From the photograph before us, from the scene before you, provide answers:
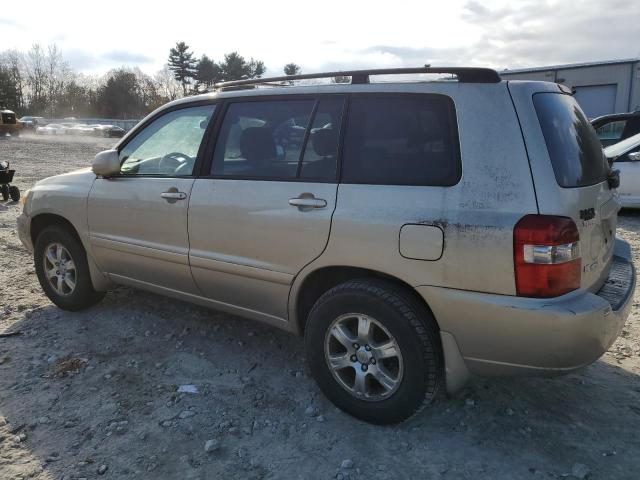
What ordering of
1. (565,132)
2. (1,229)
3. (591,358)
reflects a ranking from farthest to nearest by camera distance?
(1,229), (565,132), (591,358)

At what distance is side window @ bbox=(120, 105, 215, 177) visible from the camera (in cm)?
363

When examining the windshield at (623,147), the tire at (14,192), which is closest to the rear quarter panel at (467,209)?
the windshield at (623,147)

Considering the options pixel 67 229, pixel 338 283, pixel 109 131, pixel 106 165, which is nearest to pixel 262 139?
pixel 338 283

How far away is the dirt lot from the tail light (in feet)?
2.97

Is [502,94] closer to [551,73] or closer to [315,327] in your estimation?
[315,327]

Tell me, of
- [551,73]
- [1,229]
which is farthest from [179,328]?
[551,73]

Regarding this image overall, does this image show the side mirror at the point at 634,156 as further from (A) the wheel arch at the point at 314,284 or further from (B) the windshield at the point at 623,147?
(A) the wheel arch at the point at 314,284

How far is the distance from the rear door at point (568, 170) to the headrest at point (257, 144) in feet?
4.72

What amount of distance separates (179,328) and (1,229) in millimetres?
5097

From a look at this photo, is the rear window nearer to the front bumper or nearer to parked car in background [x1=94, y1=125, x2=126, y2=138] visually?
the front bumper

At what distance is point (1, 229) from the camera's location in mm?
7711

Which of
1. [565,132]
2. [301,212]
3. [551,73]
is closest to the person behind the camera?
[565,132]

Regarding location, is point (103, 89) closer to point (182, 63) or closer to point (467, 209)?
point (182, 63)

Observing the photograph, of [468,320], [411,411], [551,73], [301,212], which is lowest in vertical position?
[411,411]
